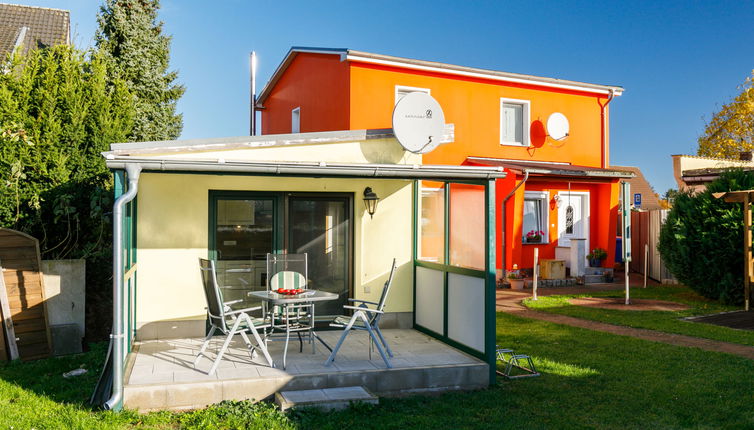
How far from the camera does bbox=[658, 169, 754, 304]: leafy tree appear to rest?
1166cm

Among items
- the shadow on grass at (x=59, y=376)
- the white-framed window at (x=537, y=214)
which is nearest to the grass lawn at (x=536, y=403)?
the shadow on grass at (x=59, y=376)

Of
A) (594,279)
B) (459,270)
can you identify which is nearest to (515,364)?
(459,270)

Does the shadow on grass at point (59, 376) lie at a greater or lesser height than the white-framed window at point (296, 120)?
lesser

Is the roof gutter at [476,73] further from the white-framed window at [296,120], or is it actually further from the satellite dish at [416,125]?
the satellite dish at [416,125]

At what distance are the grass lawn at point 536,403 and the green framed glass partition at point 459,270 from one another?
2.48ft

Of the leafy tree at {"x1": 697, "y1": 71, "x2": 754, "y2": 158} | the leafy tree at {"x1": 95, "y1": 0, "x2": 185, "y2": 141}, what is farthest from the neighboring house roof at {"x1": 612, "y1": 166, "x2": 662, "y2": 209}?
the leafy tree at {"x1": 95, "y1": 0, "x2": 185, "y2": 141}

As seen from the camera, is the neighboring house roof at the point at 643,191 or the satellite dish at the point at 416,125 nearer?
the satellite dish at the point at 416,125

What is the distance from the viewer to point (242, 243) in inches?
310

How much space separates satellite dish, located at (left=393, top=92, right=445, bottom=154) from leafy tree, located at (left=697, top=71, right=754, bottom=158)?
→ 2221 centimetres

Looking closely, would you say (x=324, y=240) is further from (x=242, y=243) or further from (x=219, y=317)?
(x=219, y=317)

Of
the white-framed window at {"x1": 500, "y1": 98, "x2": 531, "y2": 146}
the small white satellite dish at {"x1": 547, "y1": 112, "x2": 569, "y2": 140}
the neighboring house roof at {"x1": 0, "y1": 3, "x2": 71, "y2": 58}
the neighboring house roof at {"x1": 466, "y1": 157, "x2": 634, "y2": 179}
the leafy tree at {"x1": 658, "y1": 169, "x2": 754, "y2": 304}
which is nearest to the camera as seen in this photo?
the leafy tree at {"x1": 658, "y1": 169, "x2": 754, "y2": 304}

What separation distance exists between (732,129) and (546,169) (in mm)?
15074

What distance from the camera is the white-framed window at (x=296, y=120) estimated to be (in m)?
16.5

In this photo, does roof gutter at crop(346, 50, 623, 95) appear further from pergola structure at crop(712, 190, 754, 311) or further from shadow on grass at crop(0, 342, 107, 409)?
shadow on grass at crop(0, 342, 107, 409)
